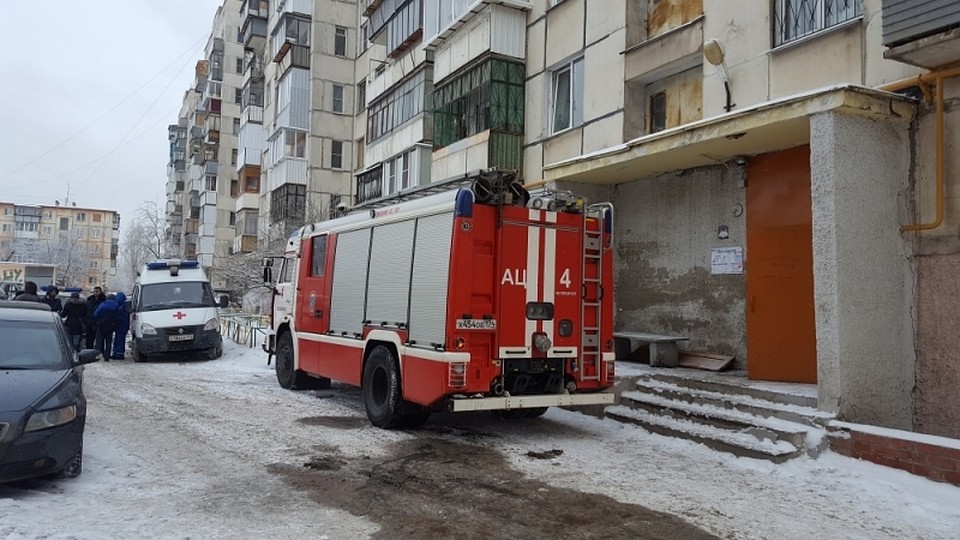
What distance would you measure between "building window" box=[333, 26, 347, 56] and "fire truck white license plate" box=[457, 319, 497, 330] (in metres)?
30.4

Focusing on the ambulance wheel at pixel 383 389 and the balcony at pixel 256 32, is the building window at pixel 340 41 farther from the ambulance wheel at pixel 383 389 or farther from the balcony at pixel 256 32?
the ambulance wheel at pixel 383 389

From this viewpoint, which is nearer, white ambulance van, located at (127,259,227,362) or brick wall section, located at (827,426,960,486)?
brick wall section, located at (827,426,960,486)

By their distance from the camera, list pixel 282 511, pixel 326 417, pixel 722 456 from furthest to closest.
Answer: pixel 326 417 → pixel 722 456 → pixel 282 511

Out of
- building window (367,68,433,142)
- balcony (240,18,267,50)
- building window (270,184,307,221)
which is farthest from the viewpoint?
balcony (240,18,267,50)

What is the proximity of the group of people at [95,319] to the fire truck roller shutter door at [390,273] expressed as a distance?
9.95 metres

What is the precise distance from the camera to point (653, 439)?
8.82 metres

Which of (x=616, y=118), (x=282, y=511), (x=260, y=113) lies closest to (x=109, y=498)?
(x=282, y=511)

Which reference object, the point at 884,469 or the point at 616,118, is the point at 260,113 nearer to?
the point at 616,118

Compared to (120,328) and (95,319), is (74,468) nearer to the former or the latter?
(95,319)

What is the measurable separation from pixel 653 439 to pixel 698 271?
4112 mm

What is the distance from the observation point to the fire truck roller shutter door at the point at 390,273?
8992 millimetres

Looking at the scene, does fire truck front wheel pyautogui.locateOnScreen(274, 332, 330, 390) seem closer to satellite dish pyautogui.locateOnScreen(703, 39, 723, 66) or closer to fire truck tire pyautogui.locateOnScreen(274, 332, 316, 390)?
fire truck tire pyautogui.locateOnScreen(274, 332, 316, 390)

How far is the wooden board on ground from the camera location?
Answer: 11023 millimetres

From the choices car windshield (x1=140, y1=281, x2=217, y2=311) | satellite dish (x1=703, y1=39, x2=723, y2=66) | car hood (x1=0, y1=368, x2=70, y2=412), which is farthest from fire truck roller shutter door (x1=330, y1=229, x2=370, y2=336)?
car windshield (x1=140, y1=281, x2=217, y2=311)
